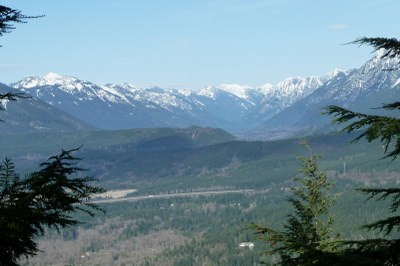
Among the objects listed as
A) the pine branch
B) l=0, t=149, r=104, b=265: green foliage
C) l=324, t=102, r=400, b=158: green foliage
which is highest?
the pine branch

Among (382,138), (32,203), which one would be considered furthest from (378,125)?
(32,203)

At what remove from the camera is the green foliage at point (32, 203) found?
10500mm

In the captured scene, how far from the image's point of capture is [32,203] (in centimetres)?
1117

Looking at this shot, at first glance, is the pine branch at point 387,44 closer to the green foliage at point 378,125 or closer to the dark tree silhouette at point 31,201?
the green foliage at point 378,125

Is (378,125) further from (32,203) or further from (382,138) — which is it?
(32,203)

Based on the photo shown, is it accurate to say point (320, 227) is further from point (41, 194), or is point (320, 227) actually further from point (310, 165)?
point (41, 194)

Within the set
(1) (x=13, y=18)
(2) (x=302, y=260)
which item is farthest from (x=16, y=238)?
(2) (x=302, y=260)

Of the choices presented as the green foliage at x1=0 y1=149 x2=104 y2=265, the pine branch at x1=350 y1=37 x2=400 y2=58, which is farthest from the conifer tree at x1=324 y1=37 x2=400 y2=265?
the green foliage at x1=0 y1=149 x2=104 y2=265

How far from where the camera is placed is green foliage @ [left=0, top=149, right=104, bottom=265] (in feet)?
34.4

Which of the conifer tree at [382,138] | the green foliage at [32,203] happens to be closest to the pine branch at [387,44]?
the conifer tree at [382,138]

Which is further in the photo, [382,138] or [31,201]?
[382,138]

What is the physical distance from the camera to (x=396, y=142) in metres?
14.0

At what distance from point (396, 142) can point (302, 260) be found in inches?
153

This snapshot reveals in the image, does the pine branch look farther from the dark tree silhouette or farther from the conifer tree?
the dark tree silhouette
